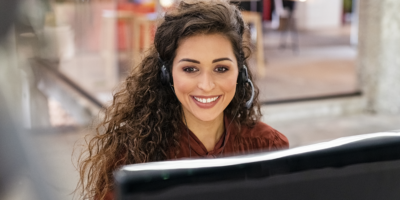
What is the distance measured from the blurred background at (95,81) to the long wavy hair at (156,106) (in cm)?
124

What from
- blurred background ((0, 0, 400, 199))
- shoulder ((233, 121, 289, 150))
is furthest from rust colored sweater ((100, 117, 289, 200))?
blurred background ((0, 0, 400, 199))

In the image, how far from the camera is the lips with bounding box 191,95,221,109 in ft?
3.67

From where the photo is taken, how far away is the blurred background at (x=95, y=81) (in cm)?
272

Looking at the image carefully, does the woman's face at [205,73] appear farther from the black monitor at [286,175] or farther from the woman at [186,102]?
the black monitor at [286,175]

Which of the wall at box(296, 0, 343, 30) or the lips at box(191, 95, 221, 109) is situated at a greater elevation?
the wall at box(296, 0, 343, 30)

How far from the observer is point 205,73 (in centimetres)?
107

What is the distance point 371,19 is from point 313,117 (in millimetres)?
1084

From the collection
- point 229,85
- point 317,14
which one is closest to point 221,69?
point 229,85

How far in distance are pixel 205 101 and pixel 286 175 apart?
0.61 m

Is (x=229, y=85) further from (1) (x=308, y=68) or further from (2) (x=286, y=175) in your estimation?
(1) (x=308, y=68)

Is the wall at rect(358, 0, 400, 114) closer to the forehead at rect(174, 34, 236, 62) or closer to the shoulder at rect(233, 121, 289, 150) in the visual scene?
the shoulder at rect(233, 121, 289, 150)

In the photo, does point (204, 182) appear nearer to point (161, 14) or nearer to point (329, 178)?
point (329, 178)

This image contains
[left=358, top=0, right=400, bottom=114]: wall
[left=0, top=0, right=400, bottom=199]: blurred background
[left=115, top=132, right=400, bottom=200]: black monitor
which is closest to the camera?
[left=115, top=132, right=400, bottom=200]: black monitor

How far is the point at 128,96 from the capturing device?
1294mm
